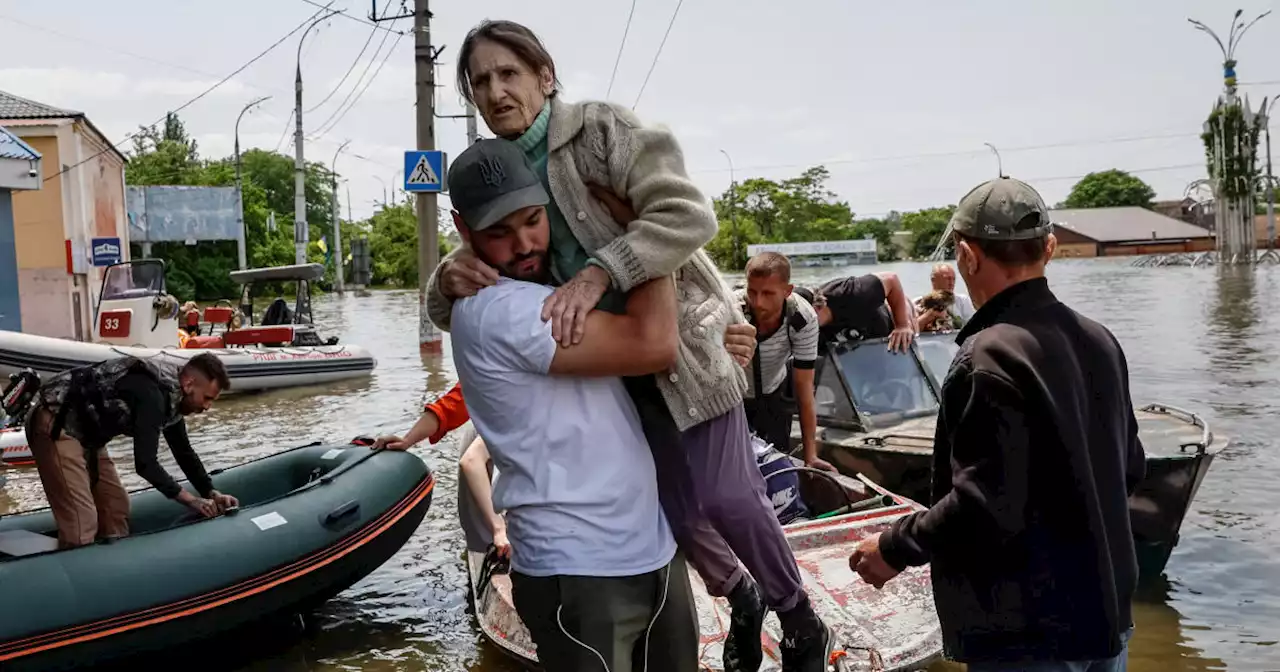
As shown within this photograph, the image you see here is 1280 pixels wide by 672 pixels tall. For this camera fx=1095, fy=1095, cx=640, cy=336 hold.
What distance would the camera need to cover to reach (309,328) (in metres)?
19.7

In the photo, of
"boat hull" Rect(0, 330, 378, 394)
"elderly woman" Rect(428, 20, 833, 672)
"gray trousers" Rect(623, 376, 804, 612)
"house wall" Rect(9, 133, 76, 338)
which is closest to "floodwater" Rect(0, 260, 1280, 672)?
"boat hull" Rect(0, 330, 378, 394)

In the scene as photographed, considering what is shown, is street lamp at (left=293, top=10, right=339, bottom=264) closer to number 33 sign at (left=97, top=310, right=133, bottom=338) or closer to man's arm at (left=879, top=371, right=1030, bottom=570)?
number 33 sign at (left=97, top=310, right=133, bottom=338)

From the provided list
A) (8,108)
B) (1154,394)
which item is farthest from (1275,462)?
(8,108)

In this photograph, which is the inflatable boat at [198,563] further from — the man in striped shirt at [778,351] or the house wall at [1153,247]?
the house wall at [1153,247]

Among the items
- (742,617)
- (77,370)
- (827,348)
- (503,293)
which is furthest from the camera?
(827,348)

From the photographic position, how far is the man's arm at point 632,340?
2215 mm

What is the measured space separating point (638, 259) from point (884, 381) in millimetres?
5936

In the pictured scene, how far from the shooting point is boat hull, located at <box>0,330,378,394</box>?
14430 mm

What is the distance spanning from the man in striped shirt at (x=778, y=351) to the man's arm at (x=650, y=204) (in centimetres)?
387

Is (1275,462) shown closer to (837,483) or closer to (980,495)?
(837,483)

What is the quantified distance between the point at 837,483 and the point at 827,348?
1.96m

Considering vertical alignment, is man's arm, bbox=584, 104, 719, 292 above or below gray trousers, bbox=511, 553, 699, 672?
above

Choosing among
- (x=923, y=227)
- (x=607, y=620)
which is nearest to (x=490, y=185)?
(x=607, y=620)

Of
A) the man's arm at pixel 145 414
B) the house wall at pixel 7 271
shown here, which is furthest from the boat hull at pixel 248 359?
the man's arm at pixel 145 414
